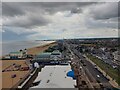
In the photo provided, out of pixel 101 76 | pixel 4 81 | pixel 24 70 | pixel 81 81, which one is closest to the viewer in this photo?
pixel 81 81

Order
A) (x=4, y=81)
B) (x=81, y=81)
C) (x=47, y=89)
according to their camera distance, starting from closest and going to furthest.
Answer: (x=47, y=89), (x=81, y=81), (x=4, y=81)

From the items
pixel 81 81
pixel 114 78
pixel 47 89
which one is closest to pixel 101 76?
pixel 114 78

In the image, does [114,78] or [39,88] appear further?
[114,78]

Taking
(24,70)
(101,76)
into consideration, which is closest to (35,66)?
(24,70)

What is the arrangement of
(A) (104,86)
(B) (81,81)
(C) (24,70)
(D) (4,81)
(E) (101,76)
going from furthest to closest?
(C) (24,70)
(E) (101,76)
(D) (4,81)
(B) (81,81)
(A) (104,86)

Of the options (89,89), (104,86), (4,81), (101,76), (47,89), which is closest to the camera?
(47,89)

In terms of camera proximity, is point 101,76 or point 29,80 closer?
point 29,80

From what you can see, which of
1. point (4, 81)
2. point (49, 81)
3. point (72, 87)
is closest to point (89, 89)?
point (72, 87)

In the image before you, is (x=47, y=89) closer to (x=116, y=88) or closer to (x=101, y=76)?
(x=116, y=88)

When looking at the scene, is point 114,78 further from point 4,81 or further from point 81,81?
point 4,81
